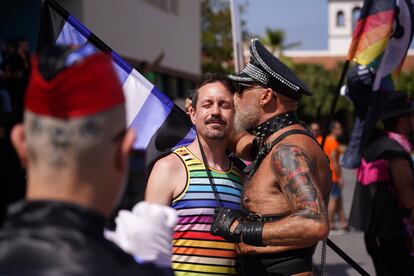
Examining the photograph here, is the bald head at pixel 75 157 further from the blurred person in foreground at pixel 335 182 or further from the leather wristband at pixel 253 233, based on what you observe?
the blurred person in foreground at pixel 335 182

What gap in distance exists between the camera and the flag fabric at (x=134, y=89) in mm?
3938

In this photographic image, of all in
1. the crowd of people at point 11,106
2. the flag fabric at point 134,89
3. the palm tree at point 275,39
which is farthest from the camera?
the palm tree at point 275,39

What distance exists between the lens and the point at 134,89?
3.97m

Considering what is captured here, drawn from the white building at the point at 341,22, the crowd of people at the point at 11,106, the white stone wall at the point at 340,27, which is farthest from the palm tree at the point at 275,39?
the crowd of people at the point at 11,106

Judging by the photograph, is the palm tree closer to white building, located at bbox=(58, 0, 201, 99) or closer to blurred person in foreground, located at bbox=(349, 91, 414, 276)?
white building, located at bbox=(58, 0, 201, 99)

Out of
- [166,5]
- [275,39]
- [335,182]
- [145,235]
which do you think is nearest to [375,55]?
[145,235]

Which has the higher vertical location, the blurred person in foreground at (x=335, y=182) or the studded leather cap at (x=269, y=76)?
the studded leather cap at (x=269, y=76)

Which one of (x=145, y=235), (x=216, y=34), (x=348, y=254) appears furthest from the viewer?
(x=216, y=34)

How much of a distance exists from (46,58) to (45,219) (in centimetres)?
37

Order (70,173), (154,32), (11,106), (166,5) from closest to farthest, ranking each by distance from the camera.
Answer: (70,173), (11,106), (154,32), (166,5)

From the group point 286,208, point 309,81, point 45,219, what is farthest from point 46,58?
point 309,81

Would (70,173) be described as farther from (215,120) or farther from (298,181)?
(215,120)

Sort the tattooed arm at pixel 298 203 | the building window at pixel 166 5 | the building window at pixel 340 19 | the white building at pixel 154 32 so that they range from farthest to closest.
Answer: the building window at pixel 340 19 < the building window at pixel 166 5 < the white building at pixel 154 32 < the tattooed arm at pixel 298 203

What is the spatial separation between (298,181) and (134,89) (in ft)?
4.02
